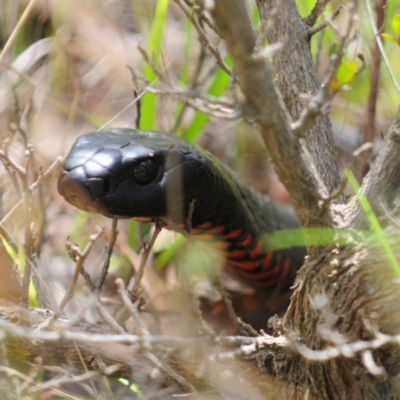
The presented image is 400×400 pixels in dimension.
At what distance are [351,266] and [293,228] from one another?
2.19 metres

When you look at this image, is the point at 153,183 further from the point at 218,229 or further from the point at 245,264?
the point at 245,264

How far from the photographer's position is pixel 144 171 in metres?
2.46

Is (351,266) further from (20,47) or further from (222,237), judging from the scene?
(20,47)

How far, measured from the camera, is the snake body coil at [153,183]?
7.79 feet

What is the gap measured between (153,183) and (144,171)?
0.20 ft

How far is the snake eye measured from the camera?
245 centimetres

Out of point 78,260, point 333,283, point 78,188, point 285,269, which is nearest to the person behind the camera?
point 333,283

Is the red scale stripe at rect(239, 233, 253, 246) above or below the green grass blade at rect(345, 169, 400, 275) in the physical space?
below

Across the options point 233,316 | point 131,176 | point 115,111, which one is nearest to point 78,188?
point 131,176

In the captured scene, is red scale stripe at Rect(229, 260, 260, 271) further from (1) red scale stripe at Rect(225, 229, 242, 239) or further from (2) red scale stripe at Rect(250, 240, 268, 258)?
(1) red scale stripe at Rect(225, 229, 242, 239)

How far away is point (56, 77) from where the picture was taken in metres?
4.61

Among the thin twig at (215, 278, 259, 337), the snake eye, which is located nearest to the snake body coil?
the snake eye

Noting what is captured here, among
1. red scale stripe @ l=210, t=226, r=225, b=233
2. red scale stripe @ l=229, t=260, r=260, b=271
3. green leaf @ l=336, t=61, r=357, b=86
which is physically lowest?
red scale stripe @ l=229, t=260, r=260, b=271

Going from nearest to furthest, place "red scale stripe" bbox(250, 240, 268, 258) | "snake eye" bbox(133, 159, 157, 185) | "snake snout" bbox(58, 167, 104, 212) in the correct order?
"snake snout" bbox(58, 167, 104, 212) → "snake eye" bbox(133, 159, 157, 185) → "red scale stripe" bbox(250, 240, 268, 258)
